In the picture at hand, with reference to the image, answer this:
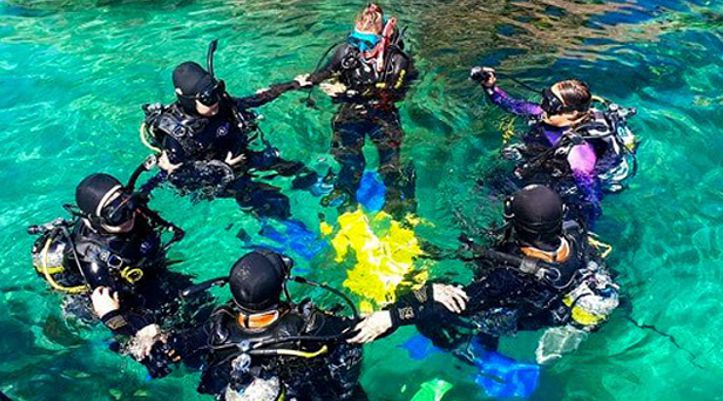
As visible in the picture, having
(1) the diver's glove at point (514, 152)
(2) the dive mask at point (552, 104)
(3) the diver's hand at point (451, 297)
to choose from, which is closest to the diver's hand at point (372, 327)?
(3) the diver's hand at point (451, 297)

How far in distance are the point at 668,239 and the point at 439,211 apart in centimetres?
225

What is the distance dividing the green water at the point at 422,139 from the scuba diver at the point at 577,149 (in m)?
0.69

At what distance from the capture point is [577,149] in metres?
5.46

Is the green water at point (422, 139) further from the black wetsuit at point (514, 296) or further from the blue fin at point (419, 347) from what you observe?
the black wetsuit at point (514, 296)

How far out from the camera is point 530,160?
586 cm

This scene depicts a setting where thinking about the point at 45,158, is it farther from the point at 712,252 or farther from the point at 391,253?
the point at 712,252

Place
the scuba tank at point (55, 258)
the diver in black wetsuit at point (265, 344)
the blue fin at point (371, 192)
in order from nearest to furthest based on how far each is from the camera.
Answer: the diver in black wetsuit at point (265, 344)
the scuba tank at point (55, 258)
the blue fin at point (371, 192)

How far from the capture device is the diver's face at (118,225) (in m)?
4.16

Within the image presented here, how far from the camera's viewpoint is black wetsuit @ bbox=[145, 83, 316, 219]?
18.2ft

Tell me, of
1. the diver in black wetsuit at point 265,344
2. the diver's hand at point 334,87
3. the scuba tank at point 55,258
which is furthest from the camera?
the diver's hand at point 334,87

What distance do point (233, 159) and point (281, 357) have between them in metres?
2.76

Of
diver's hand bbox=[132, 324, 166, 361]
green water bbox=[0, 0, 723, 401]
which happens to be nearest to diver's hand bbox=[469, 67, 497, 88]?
green water bbox=[0, 0, 723, 401]

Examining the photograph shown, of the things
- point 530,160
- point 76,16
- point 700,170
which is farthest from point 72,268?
point 76,16

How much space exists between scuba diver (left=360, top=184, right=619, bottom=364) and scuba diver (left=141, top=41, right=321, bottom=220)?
7.79 feet
